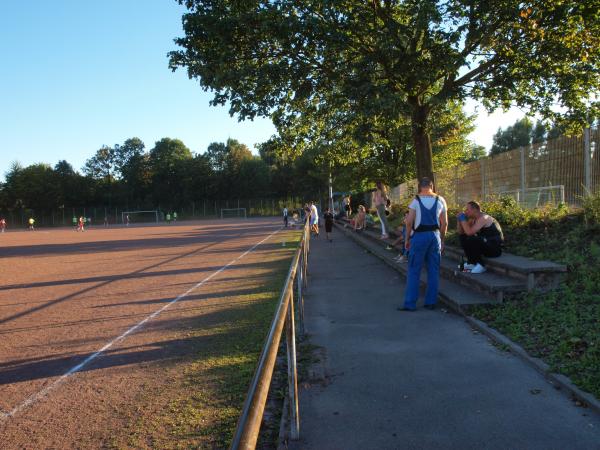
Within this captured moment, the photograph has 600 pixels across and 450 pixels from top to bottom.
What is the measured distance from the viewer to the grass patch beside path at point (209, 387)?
3857 mm

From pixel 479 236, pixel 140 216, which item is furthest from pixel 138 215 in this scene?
pixel 479 236

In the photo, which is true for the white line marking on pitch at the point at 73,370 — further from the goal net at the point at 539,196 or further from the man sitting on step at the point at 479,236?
the goal net at the point at 539,196

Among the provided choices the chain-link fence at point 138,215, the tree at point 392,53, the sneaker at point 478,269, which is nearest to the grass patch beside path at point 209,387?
the sneaker at point 478,269

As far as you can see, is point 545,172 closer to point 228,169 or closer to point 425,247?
point 425,247

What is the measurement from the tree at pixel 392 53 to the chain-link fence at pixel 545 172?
6.15 feet

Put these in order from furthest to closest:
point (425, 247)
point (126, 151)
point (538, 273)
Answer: point (126, 151) → point (425, 247) → point (538, 273)

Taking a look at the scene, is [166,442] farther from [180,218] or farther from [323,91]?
[180,218]

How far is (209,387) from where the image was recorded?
Answer: 4879 mm

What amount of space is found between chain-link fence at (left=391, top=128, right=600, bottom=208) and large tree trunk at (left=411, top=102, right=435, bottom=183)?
169 cm

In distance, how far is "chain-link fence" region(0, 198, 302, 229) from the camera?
8425 cm

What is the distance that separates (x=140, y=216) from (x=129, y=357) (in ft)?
274

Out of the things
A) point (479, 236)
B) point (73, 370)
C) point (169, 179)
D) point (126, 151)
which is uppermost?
point (126, 151)

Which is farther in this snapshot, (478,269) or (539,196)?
(539,196)

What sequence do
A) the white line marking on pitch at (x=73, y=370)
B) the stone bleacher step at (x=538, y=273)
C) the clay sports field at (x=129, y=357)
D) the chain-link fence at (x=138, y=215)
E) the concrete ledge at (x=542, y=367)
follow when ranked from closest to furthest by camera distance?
the concrete ledge at (x=542, y=367), the clay sports field at (x=129, y=357), the white line marking on pitch at (x=73, y=370), the stone bleacher step at (x=538, y=273), the chain-link fence at (x=138, y=215)
